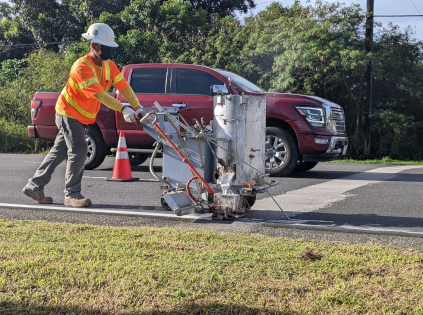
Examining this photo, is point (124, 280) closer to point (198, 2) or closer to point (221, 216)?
point (221, 216)

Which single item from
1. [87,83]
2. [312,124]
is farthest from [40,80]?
[87,83]

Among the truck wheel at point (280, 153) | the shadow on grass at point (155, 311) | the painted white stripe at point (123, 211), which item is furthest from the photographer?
the truck wheel at point (280, 153)

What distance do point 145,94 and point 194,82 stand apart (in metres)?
0.92

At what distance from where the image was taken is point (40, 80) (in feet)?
77.0

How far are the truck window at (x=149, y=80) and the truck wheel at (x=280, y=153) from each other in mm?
2094

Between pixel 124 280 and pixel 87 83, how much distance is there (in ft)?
10.1

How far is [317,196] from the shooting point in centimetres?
702

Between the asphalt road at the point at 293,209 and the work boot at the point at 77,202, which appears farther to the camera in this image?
the work boot at the point at 77,202

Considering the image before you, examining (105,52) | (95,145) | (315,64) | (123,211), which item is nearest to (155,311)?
(123,211)

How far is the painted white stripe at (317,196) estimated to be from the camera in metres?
6.21

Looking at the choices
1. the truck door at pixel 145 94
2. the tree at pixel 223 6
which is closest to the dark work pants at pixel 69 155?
the truck door at pixel 145 94

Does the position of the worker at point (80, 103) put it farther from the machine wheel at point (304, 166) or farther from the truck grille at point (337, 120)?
the machine wheel at point (304, 166)

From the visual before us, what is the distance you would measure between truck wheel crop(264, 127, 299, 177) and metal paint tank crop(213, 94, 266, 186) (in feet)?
13.2

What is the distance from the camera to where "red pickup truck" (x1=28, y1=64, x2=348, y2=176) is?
947 cm
